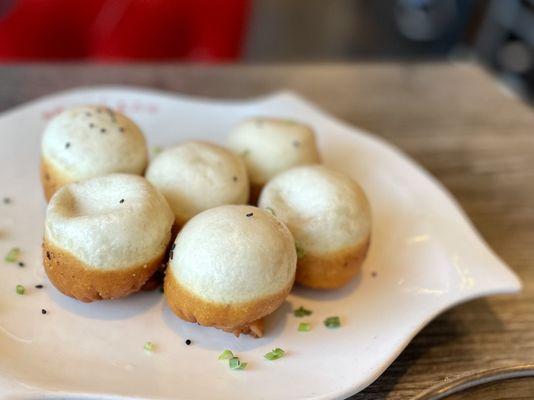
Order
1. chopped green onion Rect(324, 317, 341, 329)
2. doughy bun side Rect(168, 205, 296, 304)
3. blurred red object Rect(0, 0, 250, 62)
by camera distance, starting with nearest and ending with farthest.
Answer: doughy bun side Rect(168, 205, 296, 304), chopped green onion Rect(324, 317, 341, 329), blurred red object Rect(0, 0, 250, 62)

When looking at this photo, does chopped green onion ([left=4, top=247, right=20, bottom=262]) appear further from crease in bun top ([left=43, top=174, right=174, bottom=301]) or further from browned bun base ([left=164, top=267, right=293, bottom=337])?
browned bun base ([left=164, top=267, right=293, bottom=337])

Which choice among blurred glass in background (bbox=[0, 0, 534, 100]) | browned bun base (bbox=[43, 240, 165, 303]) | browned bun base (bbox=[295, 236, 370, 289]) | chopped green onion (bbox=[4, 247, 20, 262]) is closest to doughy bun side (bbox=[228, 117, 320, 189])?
browned bun base (bbox=[295, 236, 370, 289])

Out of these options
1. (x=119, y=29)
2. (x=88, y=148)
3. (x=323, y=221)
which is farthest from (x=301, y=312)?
(x=119, y=29)

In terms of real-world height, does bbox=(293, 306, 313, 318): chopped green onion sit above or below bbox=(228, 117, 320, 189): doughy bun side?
below

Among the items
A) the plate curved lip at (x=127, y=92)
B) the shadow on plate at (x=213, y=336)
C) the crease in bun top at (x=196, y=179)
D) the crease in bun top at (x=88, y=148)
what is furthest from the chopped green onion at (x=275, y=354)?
the plate curved lip at (x=127, y=92)

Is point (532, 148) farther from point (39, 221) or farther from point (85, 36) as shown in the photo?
point (85, 36)

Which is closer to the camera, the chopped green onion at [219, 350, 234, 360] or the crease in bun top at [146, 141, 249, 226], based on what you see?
the chopped green onion at [219, 350, 234, 360]

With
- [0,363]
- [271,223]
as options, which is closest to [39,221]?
[0,363]
